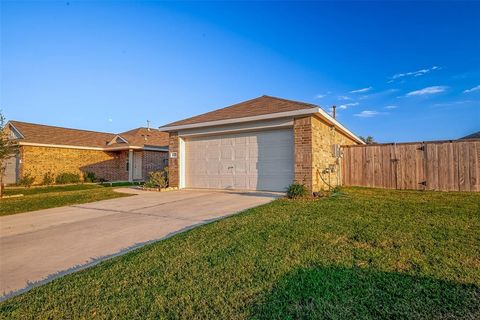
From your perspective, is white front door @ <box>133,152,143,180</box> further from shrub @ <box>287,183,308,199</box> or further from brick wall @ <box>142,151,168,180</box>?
shrub @ <box>287,183,308,199</box>

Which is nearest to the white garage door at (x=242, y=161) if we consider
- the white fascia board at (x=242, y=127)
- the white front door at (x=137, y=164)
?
the white fascia board at (x=242, y=127)

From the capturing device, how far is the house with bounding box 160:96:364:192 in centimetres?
805

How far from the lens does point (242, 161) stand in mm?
9648

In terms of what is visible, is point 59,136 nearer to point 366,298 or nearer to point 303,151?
point 303,151

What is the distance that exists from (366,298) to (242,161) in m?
7.72

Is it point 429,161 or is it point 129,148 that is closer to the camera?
point 429,161

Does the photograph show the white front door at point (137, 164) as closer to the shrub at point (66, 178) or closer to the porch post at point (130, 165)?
the porch post at point (130, 165)

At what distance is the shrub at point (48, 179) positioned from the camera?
16016mm

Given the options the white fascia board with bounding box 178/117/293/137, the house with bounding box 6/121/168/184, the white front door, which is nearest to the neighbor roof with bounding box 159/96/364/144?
the white fascia board with bounding box 178/117/293/137

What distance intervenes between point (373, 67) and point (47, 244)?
1536 centimetres

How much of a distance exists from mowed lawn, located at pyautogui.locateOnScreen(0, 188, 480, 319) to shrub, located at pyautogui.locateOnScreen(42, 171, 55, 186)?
17108 millimetres

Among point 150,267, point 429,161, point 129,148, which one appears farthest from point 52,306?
point 129,148

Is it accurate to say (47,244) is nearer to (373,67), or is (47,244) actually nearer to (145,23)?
(145,23)

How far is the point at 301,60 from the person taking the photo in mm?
12781
